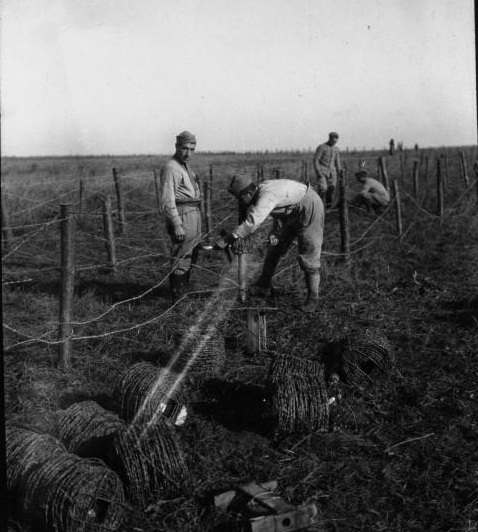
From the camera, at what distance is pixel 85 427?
4.07 meters

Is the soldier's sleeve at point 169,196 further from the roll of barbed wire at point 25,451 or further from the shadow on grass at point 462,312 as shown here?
the roll of barbed wire at point 25,451

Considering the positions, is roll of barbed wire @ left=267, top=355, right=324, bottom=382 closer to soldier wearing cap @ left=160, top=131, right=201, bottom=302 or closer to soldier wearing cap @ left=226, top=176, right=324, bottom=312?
soldier wearing cap @ left=226, top=176, right=324, bottom=312

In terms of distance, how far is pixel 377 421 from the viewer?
4727 millimetres

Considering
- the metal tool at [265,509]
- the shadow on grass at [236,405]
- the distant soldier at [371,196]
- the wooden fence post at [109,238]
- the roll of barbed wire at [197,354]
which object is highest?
the distant soldier at [371,196]

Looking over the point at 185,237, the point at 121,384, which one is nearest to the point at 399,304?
the point at 185,237

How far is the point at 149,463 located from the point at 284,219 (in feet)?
14.1

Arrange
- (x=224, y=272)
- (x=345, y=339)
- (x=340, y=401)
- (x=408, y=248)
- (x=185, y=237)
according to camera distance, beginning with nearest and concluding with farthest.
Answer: (x=340, y=401)
(x=345, y=339)
(x=185, y=237)
(x=224, y=272)
(x=408, y=248)

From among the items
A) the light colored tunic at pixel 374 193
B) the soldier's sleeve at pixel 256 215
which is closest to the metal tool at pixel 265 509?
the soldier's sleeve at pixel 256 215

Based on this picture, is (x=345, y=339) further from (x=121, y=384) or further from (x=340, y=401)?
(x=121, y=384)

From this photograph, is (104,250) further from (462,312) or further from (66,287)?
(462,312)

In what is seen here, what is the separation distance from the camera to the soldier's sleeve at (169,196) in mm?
7320

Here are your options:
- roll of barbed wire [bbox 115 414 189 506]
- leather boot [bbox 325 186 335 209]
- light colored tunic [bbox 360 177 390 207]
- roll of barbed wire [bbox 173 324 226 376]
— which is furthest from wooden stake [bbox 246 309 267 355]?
leather boot [bbox 325 186 335 209]

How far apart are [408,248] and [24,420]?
7987 millimetres

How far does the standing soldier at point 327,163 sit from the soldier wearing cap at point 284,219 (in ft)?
25.3
